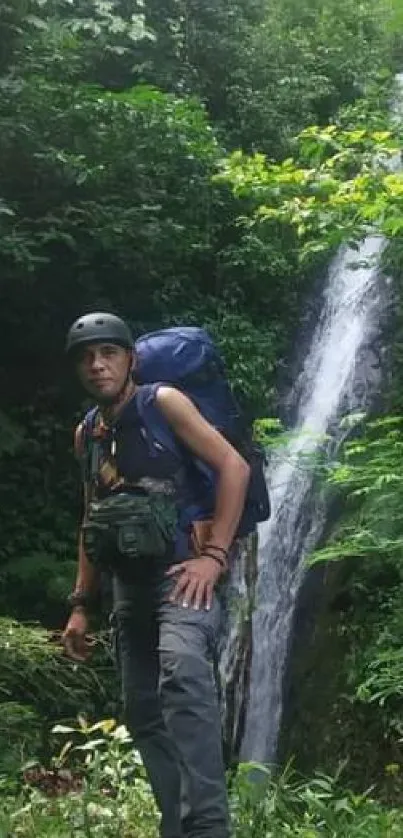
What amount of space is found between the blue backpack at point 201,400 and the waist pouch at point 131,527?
15 cm

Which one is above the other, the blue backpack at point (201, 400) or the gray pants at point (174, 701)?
the blue backpack at point (201, 400)

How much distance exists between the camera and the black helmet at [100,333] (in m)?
3.11

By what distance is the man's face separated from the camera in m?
3.09

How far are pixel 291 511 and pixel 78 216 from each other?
130 inches

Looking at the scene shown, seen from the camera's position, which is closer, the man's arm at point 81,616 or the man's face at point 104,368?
the man's face at point 104,368

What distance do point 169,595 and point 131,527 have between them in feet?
0.77

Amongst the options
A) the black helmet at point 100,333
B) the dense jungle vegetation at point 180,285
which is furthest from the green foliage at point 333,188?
the black helmet at point 100,333

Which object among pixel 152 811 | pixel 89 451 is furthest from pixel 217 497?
pixel 152 811

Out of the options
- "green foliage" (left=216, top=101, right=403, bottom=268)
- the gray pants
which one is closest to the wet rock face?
"green foliage" (left=216, top=101, right=403, bottom=268)

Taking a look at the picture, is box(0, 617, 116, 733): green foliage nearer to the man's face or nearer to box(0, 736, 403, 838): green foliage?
box(0, 736, 403, 838): green foliage

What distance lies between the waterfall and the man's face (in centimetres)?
356

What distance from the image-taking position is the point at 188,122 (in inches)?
401

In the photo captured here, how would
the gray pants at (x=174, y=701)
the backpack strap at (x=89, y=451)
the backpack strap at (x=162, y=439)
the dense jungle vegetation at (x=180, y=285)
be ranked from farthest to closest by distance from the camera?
the dense jungle vegetation at (x=180, y=285)
the backpack strap at (x=89, y=451)
the backpack strap at (x=162, y=439)
the gray pants at (x=174, y=701)

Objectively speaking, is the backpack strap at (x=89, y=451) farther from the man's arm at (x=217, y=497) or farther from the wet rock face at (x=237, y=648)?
the wet rock face at (x=237, y=648)
